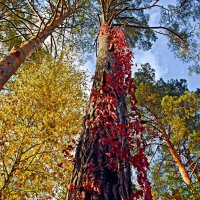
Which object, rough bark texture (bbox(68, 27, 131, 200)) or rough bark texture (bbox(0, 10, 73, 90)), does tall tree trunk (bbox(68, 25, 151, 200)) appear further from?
rough bark texture (bbox(0, 10, 73, 90))

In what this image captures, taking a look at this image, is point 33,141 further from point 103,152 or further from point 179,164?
point 179,164

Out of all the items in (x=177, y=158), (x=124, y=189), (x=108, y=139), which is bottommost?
(x=124, y=189)

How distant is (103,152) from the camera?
287cm

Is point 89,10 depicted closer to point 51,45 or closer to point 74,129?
point 51,45

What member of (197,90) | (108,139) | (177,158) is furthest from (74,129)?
(197,90)

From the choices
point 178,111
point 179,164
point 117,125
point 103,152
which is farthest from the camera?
point 178,111

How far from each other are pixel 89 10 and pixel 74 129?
688cm

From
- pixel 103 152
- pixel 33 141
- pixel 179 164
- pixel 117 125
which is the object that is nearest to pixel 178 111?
pixel 179 164

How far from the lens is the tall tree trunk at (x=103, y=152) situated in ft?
8.21

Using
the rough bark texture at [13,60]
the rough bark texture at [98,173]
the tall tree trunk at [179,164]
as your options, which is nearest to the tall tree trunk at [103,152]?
the rough bark texture at [98,173]

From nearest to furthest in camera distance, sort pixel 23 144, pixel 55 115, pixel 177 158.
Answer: pixel 23 144
pixel 55 115
pixel 177 158

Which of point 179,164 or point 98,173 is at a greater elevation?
point 179,164

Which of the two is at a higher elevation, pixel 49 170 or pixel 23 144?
pixel 23 144

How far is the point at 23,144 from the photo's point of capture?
5637 mm
